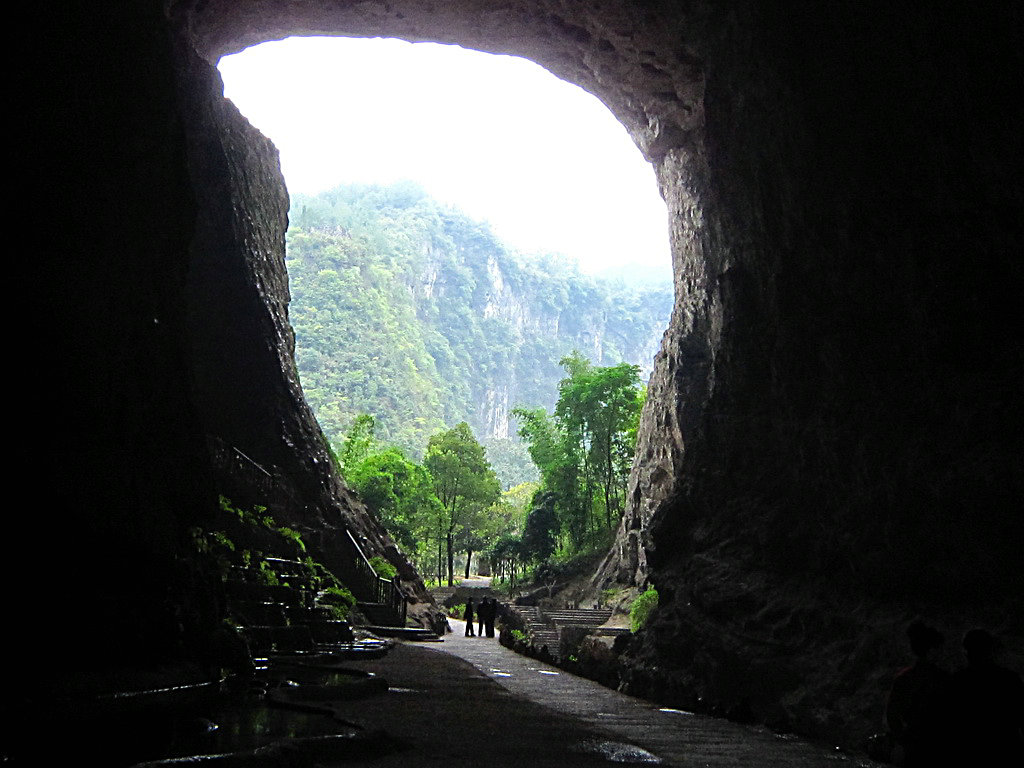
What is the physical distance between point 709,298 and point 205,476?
14.6 metres

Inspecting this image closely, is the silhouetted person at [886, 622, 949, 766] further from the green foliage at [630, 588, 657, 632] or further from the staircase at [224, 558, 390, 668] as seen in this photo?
the green foliage at [630, 588, 657, 632]

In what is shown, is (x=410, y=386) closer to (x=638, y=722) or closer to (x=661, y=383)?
(x=661, y=383)

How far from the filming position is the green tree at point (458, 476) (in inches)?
2249

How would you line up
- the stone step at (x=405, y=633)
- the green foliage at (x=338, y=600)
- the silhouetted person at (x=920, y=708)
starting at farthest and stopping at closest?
1. the stone step at (x=405, y=633)
2. the green foliage at (x=338, y=600)
3. the silhouetted person at (x=920, y=708)

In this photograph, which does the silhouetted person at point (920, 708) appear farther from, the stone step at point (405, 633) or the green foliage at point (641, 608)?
the stone step at point (405, 633)

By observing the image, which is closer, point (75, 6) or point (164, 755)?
point (164, 755)

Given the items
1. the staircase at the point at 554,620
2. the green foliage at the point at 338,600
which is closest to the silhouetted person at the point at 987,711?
the green foliage at the point at 338,600

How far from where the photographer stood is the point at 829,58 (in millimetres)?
10609

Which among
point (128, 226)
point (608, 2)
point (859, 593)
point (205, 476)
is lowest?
point (859, 593)

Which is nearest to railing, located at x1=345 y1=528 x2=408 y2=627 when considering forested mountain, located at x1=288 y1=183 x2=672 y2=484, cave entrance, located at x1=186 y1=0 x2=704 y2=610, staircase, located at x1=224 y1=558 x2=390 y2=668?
staircase, located at x1=224 y1=558 x2=390 y2=668

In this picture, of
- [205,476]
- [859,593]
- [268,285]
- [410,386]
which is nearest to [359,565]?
[268,285]

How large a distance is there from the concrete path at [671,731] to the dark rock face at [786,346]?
2.77ft

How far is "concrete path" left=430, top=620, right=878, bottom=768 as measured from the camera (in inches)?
255

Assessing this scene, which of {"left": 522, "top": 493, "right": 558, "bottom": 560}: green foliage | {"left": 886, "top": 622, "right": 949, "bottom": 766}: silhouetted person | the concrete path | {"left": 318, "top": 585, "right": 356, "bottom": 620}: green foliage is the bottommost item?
the concrete path
